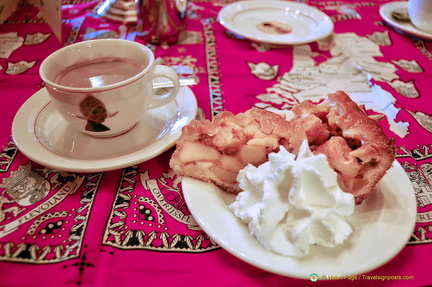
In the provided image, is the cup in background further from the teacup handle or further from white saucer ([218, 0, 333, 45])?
the teacup handle

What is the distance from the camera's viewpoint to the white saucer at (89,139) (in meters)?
0.57

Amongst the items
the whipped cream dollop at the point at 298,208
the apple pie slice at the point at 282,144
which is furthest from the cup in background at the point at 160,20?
the whipped cream dollop at the point at 298,208

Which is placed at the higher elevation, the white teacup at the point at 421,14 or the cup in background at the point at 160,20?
the white teacup at the point at 421,14

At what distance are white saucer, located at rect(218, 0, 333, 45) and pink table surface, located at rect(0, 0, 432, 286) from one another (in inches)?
6.5

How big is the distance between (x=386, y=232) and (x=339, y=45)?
769 millimetres

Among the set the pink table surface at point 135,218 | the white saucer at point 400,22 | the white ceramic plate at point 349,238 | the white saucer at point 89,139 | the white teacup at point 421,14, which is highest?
the white teacup at point 421,14

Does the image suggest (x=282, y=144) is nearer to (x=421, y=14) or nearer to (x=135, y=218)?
(x=135, y=218)

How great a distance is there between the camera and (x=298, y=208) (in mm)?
452

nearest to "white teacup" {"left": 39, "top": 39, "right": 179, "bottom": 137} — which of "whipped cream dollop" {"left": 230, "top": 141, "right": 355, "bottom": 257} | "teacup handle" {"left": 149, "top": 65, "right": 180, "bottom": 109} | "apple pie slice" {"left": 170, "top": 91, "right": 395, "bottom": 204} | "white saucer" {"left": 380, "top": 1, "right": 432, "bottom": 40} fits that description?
"teacup handle" {"left": 149, "top": 65, "right": 180, "bottom": 109}

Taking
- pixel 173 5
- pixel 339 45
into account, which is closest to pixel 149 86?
pixel 173 5

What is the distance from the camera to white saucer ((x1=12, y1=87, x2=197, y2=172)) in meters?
0.57

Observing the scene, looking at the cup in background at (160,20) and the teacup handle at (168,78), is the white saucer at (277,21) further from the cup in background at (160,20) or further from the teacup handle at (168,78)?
the teacup handle at (168,78)

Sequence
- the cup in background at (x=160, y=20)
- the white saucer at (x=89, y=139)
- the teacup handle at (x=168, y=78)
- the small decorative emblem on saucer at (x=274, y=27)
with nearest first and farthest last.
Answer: the white saucer at (x=89, y=139) < the teacup handle at (x=168, y=78) < the cup in background at (x=160, y=20) < the small decorative emblem on saucer at (x=274, y=27)

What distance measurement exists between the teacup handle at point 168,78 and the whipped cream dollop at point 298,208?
0.29 m
